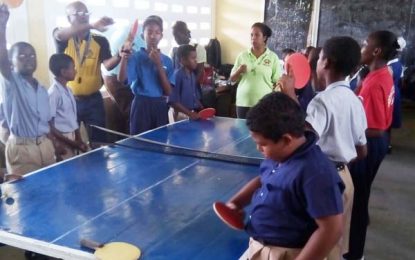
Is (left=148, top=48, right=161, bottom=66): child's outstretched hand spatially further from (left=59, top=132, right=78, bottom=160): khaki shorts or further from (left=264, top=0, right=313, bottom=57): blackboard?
(left=264, top=0, right=313, bottom=57): blackboard

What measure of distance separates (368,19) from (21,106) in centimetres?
590

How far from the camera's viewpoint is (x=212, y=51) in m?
7.38

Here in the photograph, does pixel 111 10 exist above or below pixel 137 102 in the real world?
above

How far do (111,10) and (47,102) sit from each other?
2.19m

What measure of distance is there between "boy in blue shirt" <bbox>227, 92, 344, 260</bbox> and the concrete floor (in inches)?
78.1

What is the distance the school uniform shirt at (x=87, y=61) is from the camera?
3520mm

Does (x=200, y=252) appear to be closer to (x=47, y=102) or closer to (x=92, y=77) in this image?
(x=47, y=102)

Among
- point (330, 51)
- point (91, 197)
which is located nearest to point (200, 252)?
point (91, 197)

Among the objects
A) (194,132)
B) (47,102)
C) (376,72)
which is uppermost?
(376,72)

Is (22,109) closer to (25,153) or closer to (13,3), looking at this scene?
(25,153)

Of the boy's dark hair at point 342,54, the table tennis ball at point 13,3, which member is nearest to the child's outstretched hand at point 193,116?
the table tennis ball at point 13,3

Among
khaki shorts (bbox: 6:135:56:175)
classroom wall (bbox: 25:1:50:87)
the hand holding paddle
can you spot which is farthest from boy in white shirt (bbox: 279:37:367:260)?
classroom wall (bbox: 25:1:50:87)

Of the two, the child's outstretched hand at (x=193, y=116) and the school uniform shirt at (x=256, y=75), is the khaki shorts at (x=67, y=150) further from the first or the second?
the school uniform shirt at (x=256, y=75)

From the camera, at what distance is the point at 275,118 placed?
1329 millimetres
